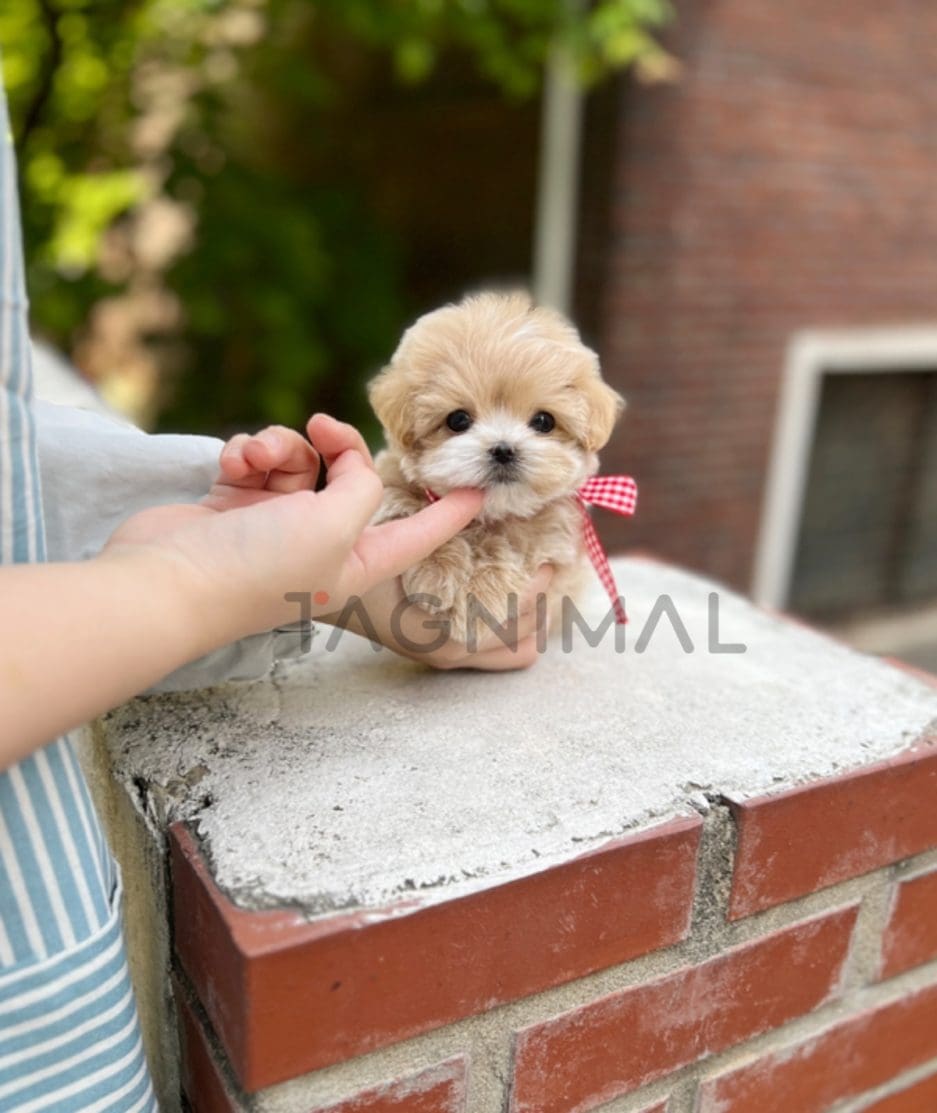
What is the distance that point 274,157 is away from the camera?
4.75 m

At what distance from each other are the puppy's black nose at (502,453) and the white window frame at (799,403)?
3291 mm

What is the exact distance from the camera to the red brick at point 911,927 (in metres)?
0.77

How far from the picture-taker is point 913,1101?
0.84 metres

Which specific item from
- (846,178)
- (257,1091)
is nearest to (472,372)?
(257,1091)

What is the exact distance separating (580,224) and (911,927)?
2970 mm

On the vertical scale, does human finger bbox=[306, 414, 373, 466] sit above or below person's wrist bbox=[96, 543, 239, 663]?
above

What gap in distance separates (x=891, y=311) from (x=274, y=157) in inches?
113

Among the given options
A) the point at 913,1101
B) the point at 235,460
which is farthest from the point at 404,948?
the point at 913,1101

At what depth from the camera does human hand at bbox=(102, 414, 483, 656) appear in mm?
531

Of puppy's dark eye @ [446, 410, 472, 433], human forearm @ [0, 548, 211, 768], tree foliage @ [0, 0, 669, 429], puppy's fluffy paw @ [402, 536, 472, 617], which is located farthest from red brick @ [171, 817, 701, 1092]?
tree foliage @ [0, 0, 669, 429]

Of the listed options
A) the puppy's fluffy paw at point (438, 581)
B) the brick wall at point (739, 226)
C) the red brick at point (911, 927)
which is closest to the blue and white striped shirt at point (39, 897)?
the puppy's fluffy paw at point (438, 581)

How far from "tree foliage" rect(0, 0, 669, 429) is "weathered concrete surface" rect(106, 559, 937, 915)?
2.50 meters

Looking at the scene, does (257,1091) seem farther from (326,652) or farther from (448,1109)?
(326,652)

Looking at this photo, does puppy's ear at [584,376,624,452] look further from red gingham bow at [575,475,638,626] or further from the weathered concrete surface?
the weathered concrete surface
